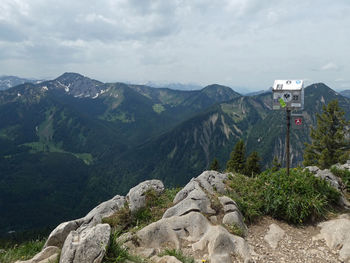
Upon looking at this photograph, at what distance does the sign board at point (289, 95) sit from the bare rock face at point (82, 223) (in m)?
10.7

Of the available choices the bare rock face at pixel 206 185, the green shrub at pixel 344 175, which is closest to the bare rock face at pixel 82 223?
the bare rock face at pixel 206 185

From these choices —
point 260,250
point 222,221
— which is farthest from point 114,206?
point 260,250

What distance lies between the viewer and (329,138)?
36.4 metres

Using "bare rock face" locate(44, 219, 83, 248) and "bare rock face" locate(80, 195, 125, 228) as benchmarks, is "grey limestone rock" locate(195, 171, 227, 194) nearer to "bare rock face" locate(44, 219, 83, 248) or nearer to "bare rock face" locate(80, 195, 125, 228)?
"bare rock face" locate(80, 195, 125, 228)

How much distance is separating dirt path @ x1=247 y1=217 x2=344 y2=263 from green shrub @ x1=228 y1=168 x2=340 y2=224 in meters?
0.51

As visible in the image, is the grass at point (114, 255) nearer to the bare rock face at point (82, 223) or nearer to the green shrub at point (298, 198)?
the bare rock face at point (82, 223)

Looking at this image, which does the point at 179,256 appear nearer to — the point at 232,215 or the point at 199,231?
the point at 199,231

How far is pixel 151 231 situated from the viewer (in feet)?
29.1

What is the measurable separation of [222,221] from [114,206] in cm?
651

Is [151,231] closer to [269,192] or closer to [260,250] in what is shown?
[260,250]

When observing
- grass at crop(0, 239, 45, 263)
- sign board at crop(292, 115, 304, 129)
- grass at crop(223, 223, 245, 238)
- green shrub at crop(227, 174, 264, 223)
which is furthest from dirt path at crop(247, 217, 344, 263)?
grass at crop(0, 239, 45, 263)

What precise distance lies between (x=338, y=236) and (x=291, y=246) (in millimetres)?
1852

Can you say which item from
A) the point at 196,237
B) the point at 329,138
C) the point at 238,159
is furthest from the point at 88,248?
the point at 238,159

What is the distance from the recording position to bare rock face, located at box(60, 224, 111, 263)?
5883mm
